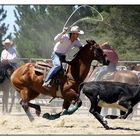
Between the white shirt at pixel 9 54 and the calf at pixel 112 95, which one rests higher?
the white shirt at pixel 9 54

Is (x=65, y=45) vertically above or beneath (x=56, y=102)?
above

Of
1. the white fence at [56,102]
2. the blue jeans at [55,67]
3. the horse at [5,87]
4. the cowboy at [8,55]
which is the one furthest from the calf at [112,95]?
the horse at [5,87]

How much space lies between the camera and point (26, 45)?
16.2 m

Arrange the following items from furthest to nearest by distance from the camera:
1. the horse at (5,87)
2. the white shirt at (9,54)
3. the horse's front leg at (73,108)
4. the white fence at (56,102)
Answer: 1. the white fence at (56,102)
2. the horse at (5,87)
3. the white shirt at (9,54)
4. the horse's front leg at (73,108)

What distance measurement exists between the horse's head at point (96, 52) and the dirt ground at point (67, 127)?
1.18 metres

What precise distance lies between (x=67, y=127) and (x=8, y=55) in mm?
3408

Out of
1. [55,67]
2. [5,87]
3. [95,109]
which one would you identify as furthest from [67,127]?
[5,87]

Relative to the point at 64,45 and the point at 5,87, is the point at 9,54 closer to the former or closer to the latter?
the point at 5,87

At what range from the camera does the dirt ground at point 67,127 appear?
32.8ft

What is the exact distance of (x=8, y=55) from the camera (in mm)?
14055

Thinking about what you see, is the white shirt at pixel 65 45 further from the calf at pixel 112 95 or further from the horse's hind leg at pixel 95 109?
the horse's hind leg at pixel 95 109

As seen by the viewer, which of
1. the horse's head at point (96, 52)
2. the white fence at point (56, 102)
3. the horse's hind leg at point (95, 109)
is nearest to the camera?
the horse's hind leg at point (95, 109)

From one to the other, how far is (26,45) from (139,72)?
362 cm
